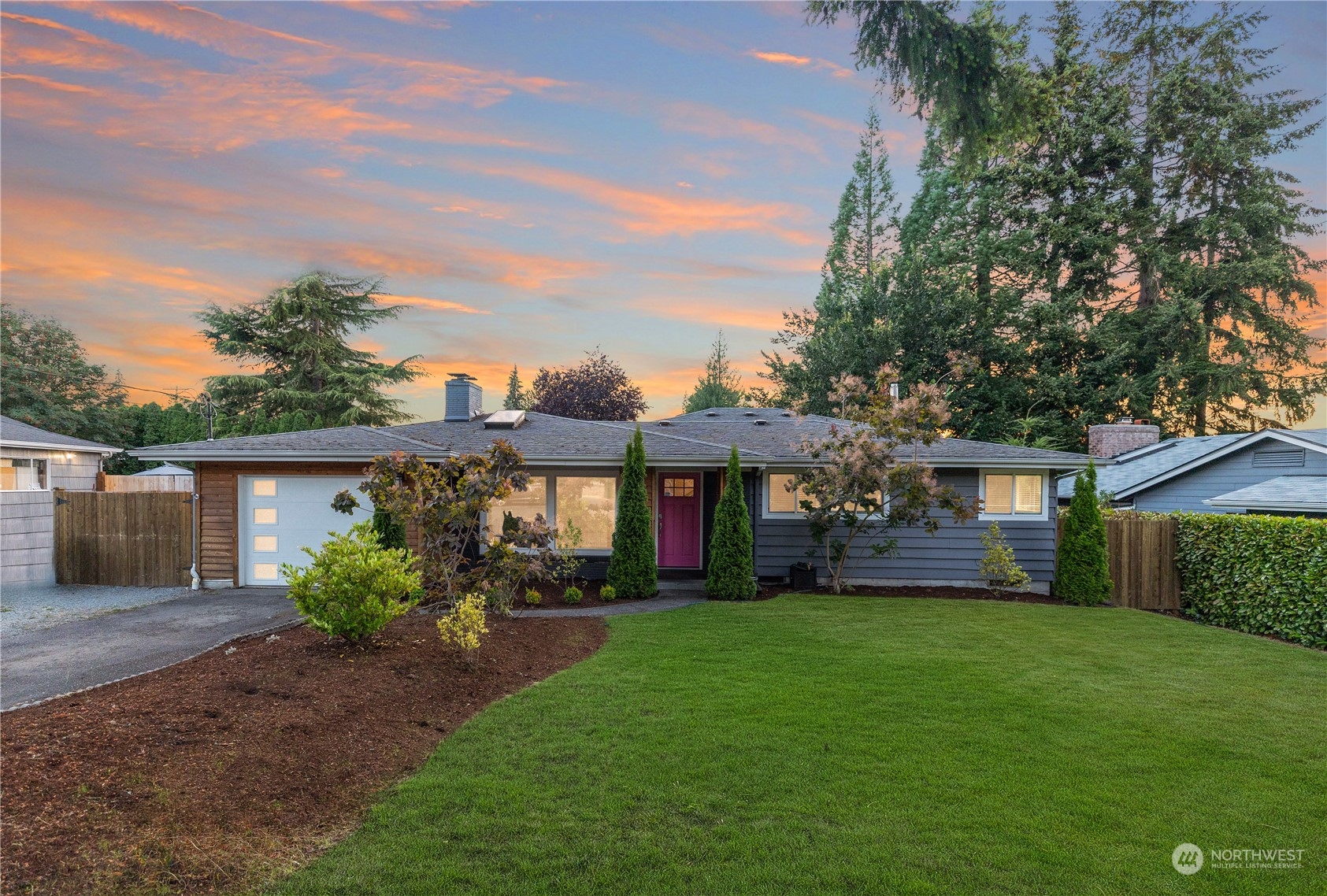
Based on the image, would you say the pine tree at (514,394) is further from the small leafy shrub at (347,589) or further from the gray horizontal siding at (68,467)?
the small leafy shrub at (347,589)

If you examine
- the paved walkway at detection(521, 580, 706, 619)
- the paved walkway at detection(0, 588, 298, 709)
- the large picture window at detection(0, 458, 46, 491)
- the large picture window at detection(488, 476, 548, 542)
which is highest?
the large picture window at detection(0, 458, 46, 491)

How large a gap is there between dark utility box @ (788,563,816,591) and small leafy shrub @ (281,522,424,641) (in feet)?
24.6

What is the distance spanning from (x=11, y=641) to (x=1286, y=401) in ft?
107

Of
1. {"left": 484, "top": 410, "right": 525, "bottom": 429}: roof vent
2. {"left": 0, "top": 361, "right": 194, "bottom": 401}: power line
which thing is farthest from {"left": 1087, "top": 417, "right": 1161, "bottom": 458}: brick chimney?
{"left": 0, "top": 361, "right": 194, "bottom": 401}: power line

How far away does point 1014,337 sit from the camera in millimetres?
22453

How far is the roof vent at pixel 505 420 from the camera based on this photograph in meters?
13.2

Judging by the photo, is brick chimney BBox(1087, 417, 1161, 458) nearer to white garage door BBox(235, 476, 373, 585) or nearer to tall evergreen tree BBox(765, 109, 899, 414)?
tall evergreen tree BBox(765, 109, 899, 414)

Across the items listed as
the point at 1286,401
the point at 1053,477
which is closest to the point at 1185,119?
the point at 1286,401

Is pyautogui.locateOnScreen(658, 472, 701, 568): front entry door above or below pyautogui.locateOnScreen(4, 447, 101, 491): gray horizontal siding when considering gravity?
below

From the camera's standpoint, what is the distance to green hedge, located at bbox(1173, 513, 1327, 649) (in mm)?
8664

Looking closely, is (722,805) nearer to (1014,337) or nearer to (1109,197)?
(1014,337)

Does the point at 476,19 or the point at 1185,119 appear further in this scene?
the point at 1185,119

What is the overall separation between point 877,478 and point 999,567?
10.4ft

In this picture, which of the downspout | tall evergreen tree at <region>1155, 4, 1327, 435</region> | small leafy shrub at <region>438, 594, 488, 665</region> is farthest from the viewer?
tall evergreen tree at <region>1155, 4, 1327, 435</region>
